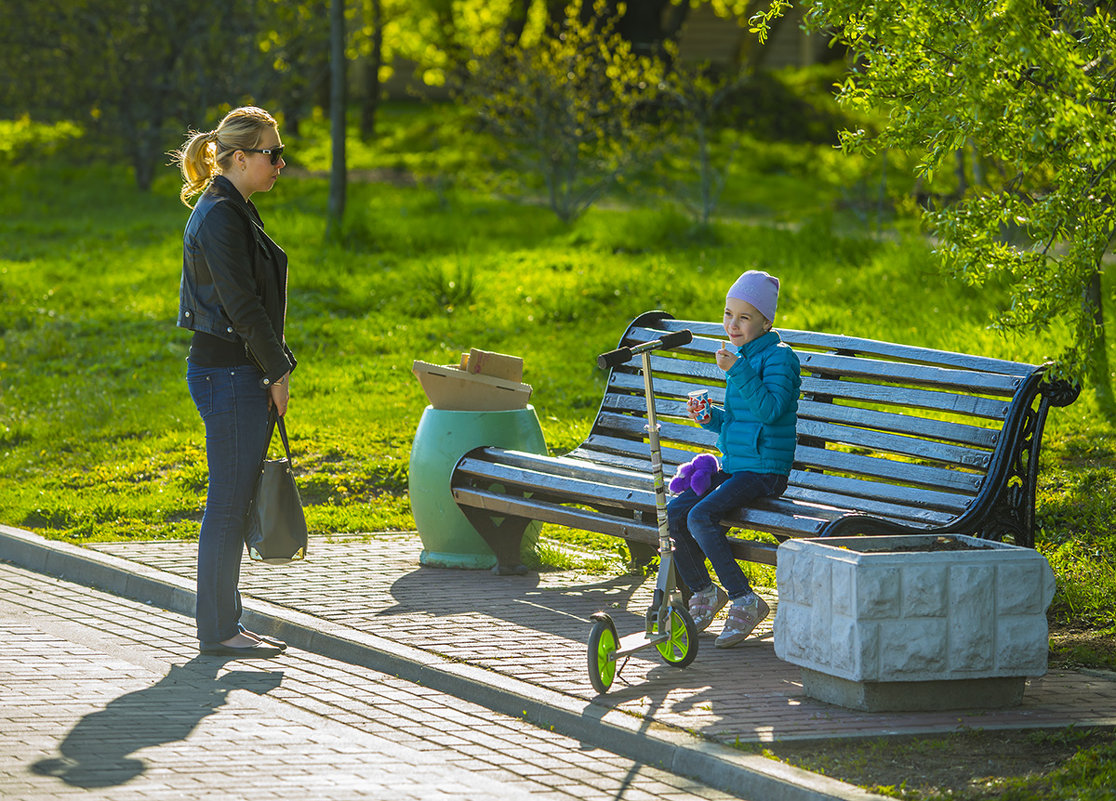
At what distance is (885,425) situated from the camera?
7141 millimetres

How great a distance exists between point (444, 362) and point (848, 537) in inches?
297

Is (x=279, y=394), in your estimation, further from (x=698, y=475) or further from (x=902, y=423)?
(x=902, y=423)

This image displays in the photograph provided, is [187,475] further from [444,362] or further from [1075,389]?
[1075,389]

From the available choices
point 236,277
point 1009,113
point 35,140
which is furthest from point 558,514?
point 35,140

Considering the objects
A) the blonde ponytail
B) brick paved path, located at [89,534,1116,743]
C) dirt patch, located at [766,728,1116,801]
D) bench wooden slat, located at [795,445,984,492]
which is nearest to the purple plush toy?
brick paved path, located at [89,534,1116,743]

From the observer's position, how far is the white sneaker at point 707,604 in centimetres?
657

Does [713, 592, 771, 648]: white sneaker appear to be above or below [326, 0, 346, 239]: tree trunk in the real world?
below

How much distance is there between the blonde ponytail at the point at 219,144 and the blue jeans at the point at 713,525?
2430 mm

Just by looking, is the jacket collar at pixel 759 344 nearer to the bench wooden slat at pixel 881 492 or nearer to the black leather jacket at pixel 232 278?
the bench wooden slat at pixel 881 492

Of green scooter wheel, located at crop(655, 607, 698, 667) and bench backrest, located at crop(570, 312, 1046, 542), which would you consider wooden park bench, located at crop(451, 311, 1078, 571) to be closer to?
bench backrest, located at crop(570, 312, 1046, 542)

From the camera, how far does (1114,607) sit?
6.93m

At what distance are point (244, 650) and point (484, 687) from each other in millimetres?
1252

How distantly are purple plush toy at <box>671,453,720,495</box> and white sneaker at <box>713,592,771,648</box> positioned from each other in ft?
1.77

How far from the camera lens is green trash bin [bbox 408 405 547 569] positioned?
A: 318 inches
